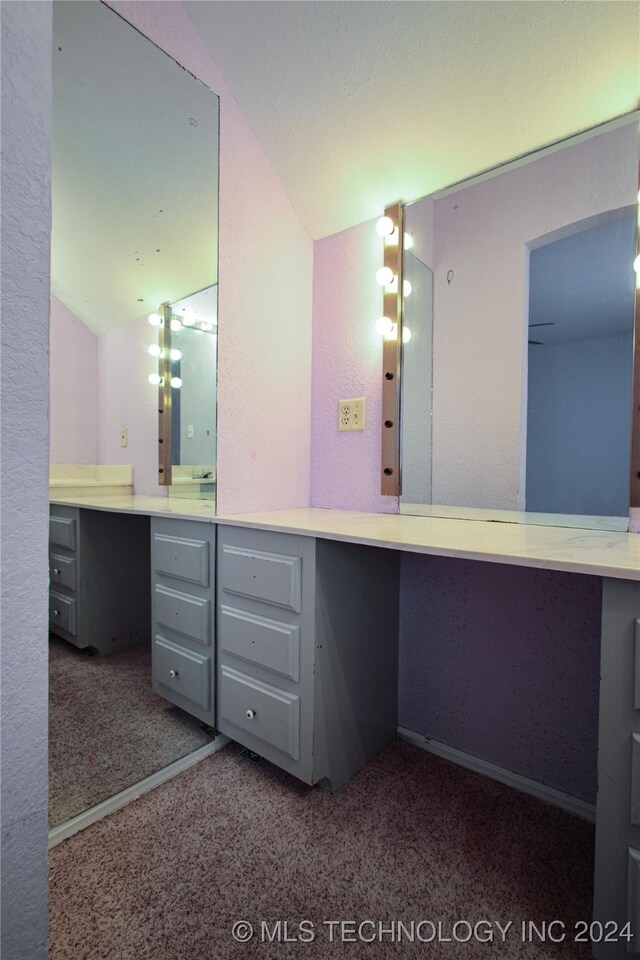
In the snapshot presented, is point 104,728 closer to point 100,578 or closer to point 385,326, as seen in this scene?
point 100,578

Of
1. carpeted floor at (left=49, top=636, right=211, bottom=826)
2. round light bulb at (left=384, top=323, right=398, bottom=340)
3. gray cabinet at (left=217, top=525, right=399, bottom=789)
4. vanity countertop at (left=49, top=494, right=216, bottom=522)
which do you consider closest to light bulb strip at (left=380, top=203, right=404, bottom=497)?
round light bulb at (left=384, top=323, right=398, bottom=340)

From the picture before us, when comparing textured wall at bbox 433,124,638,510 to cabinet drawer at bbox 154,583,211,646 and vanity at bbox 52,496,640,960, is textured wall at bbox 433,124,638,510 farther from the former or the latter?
cabinet drawer at bbox 154,583,211,646

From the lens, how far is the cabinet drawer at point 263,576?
127 centimetres

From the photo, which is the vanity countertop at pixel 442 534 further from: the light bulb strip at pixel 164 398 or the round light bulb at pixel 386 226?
the round light bulb at pixel 386 226

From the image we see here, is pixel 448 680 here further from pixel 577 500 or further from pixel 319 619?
pixel 577 500

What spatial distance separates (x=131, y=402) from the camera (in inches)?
57.0

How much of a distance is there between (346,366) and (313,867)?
5.19ft

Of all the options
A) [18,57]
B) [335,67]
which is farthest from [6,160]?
[335,67]

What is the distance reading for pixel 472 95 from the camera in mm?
1319

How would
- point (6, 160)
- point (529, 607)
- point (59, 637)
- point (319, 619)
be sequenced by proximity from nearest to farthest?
point (6, 160) → point (59, 637) → point (319, 619) → point (529, 607)

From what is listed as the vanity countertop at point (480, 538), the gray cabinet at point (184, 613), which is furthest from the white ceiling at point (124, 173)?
the vanity countertop at point (480, 538)

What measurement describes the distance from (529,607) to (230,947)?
1.11 m

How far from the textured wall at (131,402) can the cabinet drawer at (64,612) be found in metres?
0.40

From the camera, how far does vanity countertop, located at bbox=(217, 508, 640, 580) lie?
0.83m
